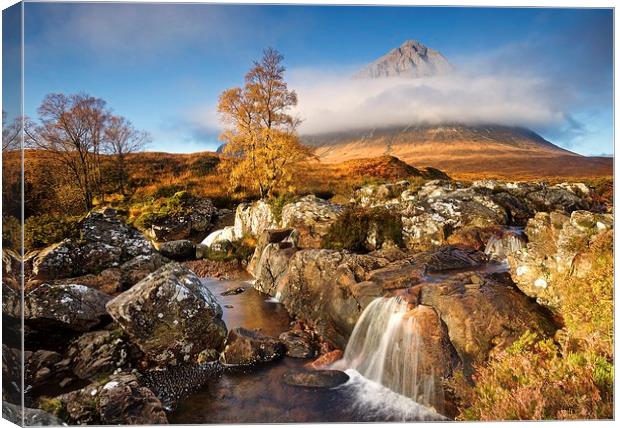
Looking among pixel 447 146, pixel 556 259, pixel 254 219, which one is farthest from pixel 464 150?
pixel 254 219

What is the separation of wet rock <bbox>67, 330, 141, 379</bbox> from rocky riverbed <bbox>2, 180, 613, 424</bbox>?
18mm

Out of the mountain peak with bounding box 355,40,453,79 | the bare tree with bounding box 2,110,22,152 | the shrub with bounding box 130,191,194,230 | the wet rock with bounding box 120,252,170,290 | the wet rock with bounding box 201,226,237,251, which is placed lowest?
the wet rock with bounding box 120,252,170,290

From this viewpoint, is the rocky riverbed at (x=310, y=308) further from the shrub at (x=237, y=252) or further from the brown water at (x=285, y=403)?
the shrub at (x=237, y=252)

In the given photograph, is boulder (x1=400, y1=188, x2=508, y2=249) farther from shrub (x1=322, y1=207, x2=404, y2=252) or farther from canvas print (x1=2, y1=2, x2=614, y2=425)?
shrub (x1=322, y1=207, x2=404, y2=252)

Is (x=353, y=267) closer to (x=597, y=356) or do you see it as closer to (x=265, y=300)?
(x=265, y=300)

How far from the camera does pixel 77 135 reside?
256 inches

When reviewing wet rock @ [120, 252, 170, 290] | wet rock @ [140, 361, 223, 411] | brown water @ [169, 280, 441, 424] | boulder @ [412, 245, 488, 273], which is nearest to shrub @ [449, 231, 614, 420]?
brown water @ [169, 280, 441, 424]

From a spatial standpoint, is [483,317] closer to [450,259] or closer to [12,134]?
[450,259]

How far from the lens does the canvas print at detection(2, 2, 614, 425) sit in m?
4.88

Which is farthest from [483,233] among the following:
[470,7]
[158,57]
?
[158,57]

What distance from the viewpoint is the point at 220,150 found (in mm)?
7836

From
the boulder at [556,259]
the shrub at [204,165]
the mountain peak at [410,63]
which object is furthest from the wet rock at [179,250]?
the boulder at [556,259]

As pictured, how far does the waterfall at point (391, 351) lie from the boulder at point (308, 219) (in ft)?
8.84

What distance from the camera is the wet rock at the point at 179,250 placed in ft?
27.4
